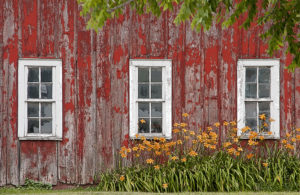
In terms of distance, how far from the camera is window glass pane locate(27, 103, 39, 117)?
10.8m

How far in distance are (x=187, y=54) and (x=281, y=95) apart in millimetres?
2555

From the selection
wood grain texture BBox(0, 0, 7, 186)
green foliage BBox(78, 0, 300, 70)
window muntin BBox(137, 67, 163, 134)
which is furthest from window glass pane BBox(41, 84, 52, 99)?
green foliage BBox(78, 0, 300, 70)

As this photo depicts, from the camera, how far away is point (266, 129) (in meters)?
11.2

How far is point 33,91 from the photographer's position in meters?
10.9

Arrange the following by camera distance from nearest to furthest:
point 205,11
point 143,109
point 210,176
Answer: point 205,11 < point 210,176 < point 143,109

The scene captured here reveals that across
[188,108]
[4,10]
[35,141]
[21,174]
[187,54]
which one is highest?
[4,10]

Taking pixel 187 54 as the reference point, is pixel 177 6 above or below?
above

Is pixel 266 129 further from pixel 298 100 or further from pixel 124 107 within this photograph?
pixel 124 107

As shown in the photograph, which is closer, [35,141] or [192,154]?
[192,154]

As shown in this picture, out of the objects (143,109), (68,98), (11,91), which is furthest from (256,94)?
(11,91)

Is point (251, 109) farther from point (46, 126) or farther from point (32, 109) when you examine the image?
point (32, 109)

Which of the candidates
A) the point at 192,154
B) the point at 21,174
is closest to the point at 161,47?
the point at 192,154

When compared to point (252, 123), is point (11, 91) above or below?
above

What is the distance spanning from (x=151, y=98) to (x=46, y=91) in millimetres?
2551
